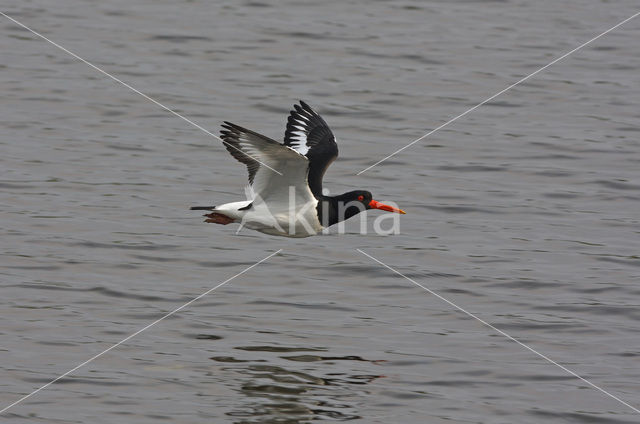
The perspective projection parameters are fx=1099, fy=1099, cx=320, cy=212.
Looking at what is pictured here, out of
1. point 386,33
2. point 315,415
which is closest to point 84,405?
point 315,415

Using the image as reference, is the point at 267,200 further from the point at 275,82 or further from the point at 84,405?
the point at 275,82

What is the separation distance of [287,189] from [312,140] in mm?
1160

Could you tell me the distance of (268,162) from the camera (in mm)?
9633

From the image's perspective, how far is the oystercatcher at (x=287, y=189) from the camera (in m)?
9.46

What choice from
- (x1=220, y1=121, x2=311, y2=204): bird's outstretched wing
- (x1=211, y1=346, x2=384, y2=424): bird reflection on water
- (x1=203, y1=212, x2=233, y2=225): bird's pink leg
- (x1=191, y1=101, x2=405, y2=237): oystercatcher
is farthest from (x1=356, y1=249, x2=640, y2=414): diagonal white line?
(x1=203, y1=212, x2=233, y2=225): bird's pink leg

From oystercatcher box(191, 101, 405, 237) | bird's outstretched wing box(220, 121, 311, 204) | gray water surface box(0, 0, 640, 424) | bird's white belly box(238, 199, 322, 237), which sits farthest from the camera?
bird's white belly box(238, 199, 322, 237)

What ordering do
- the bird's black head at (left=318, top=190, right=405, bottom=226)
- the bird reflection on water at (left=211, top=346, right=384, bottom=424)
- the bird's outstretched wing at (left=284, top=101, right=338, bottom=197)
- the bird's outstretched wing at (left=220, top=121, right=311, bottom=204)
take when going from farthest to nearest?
the bird's outstretched wing at (left=284, top=101, right=338, bottom=197)
the bird's black head at (left=318, top=190, right=405, bottom=226)
the bird's outstretched wing at (left=220, top=121, right=311, bottom=204)
the bird reflection on water at (left=211, top=346, right=384, bottom=424)

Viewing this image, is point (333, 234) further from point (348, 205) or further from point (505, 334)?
point (505, 334)

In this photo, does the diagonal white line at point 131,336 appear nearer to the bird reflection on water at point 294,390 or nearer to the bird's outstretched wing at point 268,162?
the bird reflection on water at point 294,390

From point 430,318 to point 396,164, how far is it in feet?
15.8

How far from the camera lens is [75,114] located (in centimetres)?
1644

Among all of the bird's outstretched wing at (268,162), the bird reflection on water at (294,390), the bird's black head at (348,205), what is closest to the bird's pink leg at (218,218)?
the bird's outstretched wing at (268,162)

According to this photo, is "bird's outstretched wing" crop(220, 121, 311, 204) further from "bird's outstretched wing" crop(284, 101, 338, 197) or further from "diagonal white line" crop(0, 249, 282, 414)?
"diagonal white line" crop(0, 249, 282, 414)

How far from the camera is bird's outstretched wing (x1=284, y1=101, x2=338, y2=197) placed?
10664mm
